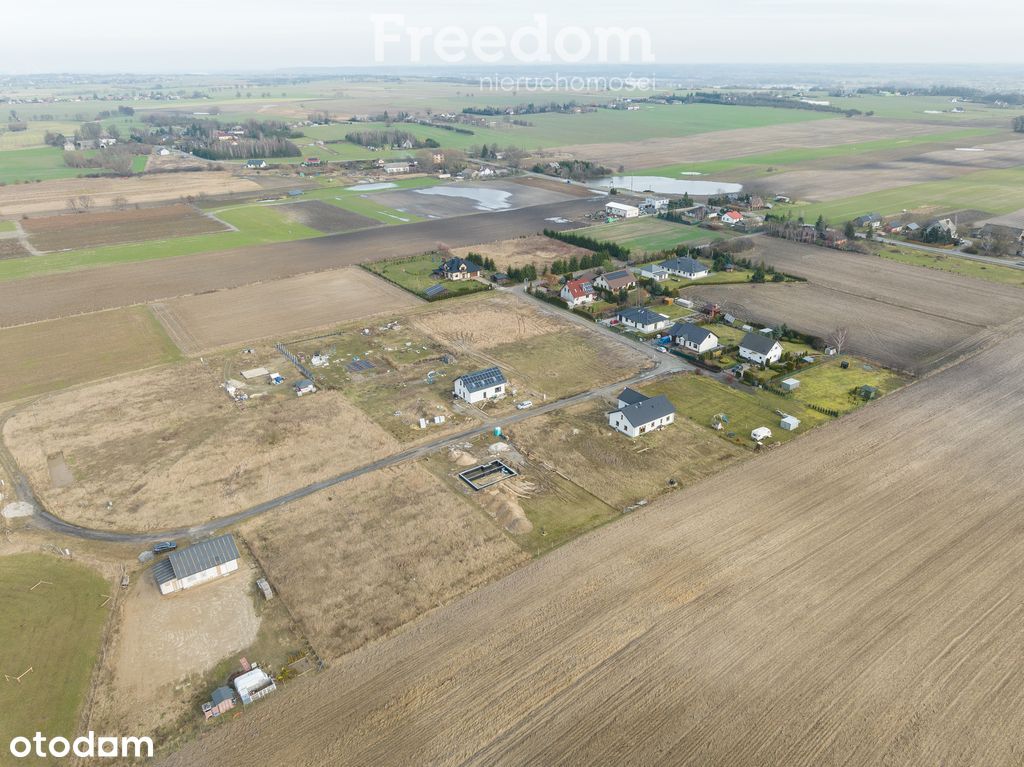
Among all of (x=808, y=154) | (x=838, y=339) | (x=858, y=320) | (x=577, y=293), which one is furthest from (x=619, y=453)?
(x=808, y=154)

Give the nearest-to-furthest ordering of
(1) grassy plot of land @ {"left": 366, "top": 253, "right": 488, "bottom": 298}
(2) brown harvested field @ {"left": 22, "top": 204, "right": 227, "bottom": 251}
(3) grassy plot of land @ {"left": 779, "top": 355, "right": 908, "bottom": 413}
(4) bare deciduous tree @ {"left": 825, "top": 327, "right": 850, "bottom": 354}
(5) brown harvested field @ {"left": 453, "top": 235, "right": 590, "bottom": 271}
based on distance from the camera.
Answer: (3) grassy plot of land @ {"left": 779, "top": 355, "right": 908, "bottom": 413}, (4) bare deciduous tree @ {"left": 825, "top": 327, "right": 850, "bottom": 354}, (1) grassy plot of land @ {"left": 366, "top": 253, "right": 488, "bottom": 298}, (5) brown harvested field @ {"left": 453, "top": 235, "right": 590, "bottom": 271}, (2) brown harvested field @ {"left": 22, "top": 204, "right": 227, "bottom": 251}

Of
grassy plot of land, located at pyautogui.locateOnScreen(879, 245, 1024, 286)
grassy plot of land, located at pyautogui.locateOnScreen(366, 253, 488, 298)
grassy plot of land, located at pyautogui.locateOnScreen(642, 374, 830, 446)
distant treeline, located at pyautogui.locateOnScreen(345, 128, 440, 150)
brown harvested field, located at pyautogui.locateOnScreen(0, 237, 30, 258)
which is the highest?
distant treeline, located at pyautogui.locateOnScreen(345, 128, 440, 150)

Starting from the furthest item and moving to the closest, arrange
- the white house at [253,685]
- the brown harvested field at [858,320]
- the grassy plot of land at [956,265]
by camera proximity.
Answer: the grassy plot of land at [956,265] < the brown harvested field at [858,320] < the white house at [253,685]

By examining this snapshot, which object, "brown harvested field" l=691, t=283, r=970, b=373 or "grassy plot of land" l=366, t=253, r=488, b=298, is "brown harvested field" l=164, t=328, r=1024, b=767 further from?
"grassy plot of land" l=366, t=253, r=488, b=298

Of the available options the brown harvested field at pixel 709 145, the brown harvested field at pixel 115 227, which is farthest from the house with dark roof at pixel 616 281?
the brown harvested field at pixel 709 145

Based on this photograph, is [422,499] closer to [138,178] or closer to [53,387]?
[53,387]

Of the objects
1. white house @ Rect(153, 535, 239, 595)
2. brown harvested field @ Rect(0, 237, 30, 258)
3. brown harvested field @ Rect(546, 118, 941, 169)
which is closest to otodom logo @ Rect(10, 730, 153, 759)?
white house @ Rect(153, 535, 239, 595)

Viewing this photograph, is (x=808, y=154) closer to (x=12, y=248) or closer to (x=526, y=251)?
(x=526, y=251)

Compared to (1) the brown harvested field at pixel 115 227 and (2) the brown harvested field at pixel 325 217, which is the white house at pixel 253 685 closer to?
(2) the brown harvested field at pixel 325 217
